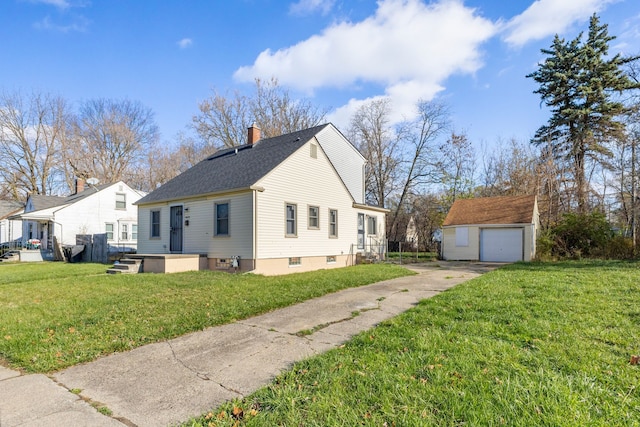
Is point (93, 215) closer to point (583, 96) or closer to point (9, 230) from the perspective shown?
point (9, 230)

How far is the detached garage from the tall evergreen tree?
226 inches

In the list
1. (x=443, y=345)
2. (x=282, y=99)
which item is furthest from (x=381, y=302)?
(x=282, y=99)

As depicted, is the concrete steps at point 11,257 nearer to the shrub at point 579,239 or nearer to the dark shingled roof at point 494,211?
the dark shingled roof at point 494,211

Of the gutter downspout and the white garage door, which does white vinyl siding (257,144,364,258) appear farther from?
the white garage door

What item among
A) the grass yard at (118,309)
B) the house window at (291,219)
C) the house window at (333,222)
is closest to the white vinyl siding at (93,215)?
the house window at (291,219)

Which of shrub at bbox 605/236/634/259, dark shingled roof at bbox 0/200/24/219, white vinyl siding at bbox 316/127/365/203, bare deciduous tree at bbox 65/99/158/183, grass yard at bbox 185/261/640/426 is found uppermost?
bare deciduous tree at bbox 65/99/158/183

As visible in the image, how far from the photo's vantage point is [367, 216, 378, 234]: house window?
18531 millimetres

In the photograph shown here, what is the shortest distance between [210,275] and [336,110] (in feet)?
78.4

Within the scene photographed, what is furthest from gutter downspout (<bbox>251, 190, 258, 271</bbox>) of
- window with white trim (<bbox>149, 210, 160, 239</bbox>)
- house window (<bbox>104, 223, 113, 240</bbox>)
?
house window (<bbox>104, 223, 113, 240</bbox>)

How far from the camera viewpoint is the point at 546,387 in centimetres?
295

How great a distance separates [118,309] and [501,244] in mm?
20199

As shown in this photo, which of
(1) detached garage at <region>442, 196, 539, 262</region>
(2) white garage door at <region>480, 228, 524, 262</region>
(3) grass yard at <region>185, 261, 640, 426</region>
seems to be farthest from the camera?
(2) white garage door at <region>480, 228, 524, 262</region>

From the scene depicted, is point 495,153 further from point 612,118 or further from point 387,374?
point 387,374

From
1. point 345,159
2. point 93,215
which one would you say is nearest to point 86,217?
point 93,215
